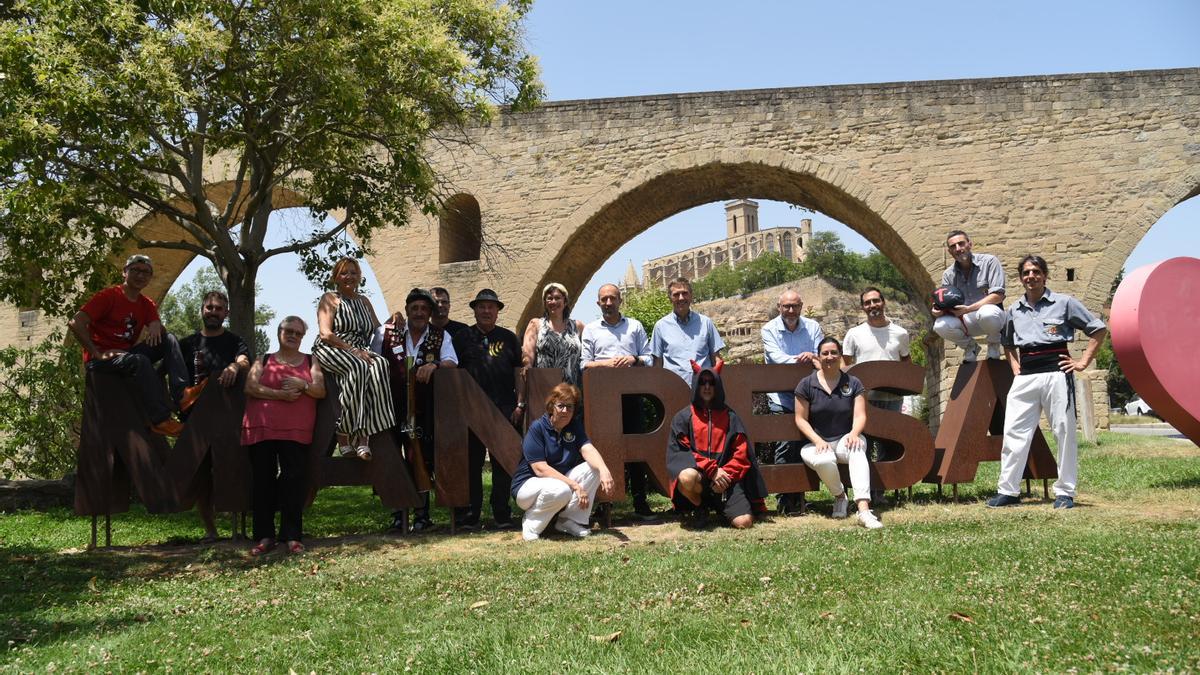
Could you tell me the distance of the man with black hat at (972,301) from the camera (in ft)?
23.4

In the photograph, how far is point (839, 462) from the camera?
7121mm

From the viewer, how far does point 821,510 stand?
7.38 metres

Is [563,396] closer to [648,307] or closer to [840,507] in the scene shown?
[840,507]

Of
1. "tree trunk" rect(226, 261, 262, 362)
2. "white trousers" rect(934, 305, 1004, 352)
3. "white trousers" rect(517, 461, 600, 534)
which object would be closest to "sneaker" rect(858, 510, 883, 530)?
"white trousers" rect(934, 305, 1004, 352)

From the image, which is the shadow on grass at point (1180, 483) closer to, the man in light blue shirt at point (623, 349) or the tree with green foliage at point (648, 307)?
the man in light blue shirt at point (623, 349)

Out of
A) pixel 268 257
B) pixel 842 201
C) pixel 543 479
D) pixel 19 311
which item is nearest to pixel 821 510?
pixel 543 479

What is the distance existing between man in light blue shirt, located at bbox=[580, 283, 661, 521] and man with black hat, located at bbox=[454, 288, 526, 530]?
0.57 metres

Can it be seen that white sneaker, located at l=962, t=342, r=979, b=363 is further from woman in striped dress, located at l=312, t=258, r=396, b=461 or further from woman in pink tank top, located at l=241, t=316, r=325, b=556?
woman in pink tank top, located at l=241, t=316, r=325, b=556

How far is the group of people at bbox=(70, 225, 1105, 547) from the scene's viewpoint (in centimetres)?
665

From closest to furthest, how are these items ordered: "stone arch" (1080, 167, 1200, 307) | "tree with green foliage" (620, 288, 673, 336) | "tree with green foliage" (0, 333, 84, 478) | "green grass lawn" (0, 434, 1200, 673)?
"green grass lawn" (0, 434, 1200, 673)
"tree with green foliage" (0, 333, 84, 478)
"stone arch" (1080, 167, 1200, 307)
"tree with green foliage" (620, 288, 673, 336)

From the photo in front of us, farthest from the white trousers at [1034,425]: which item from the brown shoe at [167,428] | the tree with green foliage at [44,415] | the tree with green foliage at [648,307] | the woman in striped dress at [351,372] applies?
the tree with green foliage at [648,307]

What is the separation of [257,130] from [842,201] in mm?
9895

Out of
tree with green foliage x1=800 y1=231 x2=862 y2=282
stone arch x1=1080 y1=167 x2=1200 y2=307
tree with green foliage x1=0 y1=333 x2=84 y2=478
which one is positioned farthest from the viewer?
tree with green foliage x1=800 y1=231 x2=862 y2=282

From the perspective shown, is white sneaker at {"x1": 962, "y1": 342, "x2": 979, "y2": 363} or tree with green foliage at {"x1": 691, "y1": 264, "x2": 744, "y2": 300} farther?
tree with green foliage at {"x1": 691, "y1": 264, "x2": 744, "y2": 300}
